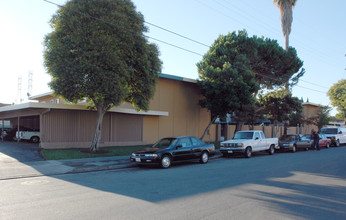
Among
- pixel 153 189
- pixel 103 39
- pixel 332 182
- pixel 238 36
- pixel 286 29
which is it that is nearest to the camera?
pixel 153 189

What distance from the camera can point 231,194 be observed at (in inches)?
292

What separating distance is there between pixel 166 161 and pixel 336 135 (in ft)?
80.1

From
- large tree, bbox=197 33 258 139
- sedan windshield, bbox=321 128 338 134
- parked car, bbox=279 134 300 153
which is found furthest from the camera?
sedan windshield, bbox=321 128 338 134

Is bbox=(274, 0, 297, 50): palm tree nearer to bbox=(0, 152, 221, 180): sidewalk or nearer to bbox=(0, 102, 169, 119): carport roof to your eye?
bbox=(0, 102, 169, 119): carport roof

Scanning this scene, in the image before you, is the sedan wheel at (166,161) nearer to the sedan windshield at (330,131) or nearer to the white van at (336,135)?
the white van at (336,135)

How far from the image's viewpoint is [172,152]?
42.7 feet

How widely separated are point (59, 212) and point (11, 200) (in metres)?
1.88

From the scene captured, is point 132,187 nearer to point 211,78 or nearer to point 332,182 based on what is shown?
point 332,182

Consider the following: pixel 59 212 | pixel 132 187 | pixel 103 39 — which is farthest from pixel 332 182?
pixel 103 39

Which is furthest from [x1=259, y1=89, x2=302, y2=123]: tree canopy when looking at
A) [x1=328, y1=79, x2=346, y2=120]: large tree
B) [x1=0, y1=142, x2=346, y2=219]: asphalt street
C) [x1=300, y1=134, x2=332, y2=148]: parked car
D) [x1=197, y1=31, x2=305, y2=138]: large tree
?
[x1=328, y1=79, x2=346, y2=120]: large tree

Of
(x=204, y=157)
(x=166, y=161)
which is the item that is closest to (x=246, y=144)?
(x=204, y=157)

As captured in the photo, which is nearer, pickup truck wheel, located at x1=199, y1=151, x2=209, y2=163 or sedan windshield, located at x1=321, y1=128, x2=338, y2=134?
pickup truck wheel, located at x1=199, y1=151, x2=209, y2=163

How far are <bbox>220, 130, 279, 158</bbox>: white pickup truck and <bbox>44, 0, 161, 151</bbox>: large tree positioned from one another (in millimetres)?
7308

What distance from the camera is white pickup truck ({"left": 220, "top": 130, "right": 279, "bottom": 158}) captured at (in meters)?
17.2
